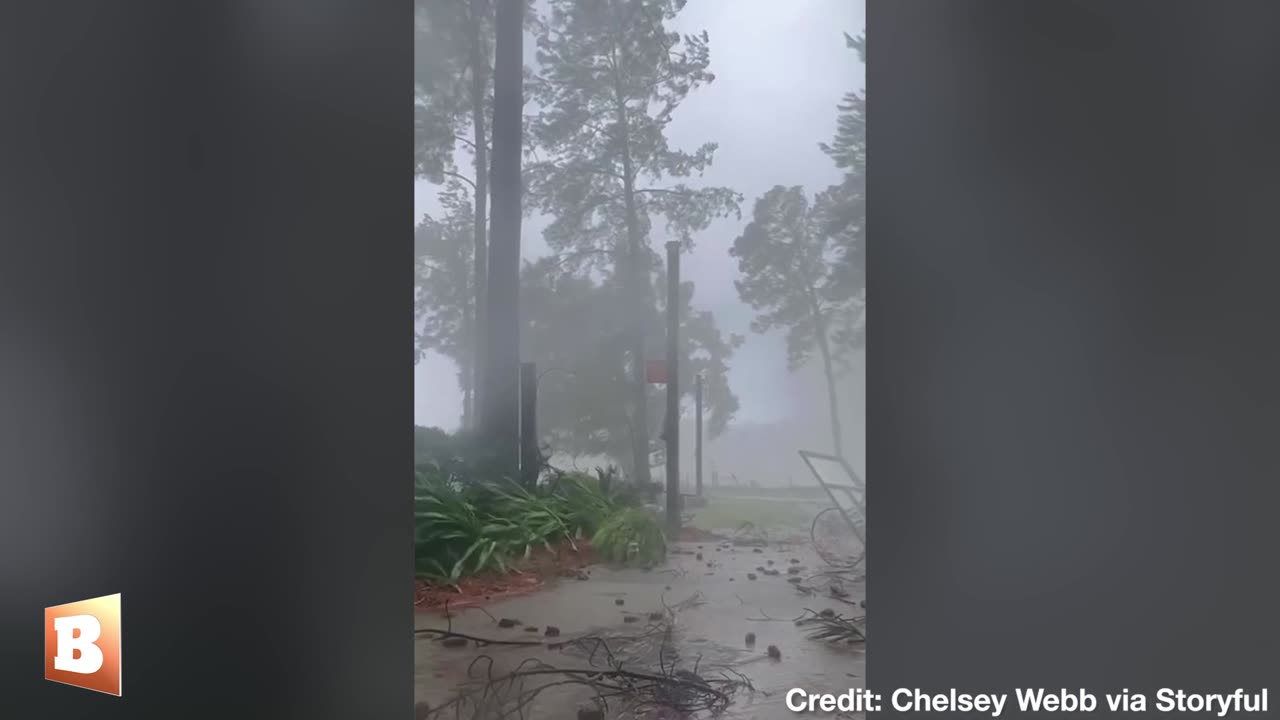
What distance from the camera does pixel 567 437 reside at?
1882 millimetres

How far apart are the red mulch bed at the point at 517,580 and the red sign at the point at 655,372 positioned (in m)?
0.45

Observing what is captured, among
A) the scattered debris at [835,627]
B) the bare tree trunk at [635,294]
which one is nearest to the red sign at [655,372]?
the bare tree trunk at [635,294]

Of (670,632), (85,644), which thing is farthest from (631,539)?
(85,644)

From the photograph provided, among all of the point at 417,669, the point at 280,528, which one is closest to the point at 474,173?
the point at 280,528

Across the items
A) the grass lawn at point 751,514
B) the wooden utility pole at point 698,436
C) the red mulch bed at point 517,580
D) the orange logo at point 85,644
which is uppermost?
the wooden utility pole at point 698,436

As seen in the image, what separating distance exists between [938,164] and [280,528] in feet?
6.27

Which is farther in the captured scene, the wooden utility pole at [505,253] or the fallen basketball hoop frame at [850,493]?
the wooden utility pole at [505,253]

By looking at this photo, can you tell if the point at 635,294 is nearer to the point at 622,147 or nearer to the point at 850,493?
the point at 622,147

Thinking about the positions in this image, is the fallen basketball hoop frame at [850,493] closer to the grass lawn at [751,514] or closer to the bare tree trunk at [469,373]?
the grass lawn at [751,514]

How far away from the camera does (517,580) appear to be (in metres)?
1.85

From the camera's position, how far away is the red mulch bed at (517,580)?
6.05 feet

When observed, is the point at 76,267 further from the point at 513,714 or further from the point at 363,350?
the point at 513,714

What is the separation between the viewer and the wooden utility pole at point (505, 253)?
1899 mm

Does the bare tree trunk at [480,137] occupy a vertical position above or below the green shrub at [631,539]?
above
